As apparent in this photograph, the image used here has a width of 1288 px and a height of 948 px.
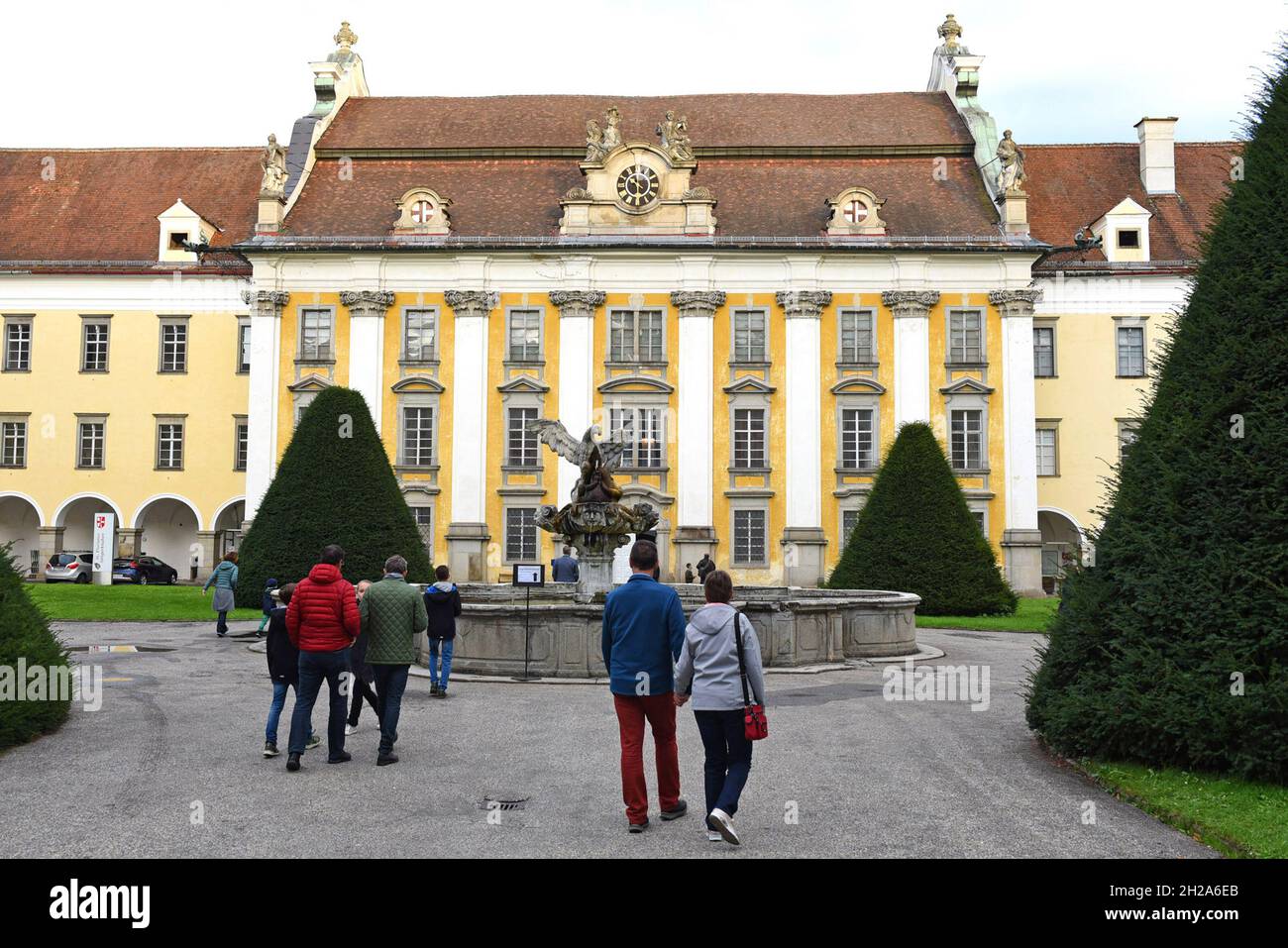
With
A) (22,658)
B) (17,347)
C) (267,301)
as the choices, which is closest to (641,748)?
(22,658)

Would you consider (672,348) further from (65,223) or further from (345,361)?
(65,223)

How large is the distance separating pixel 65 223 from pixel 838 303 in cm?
2966

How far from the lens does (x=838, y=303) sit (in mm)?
38562

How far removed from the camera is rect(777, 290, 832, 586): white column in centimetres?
3728

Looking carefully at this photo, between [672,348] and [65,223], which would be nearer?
[672,348]

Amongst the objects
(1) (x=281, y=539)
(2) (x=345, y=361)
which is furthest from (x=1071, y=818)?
(2) (x=345, y=361)

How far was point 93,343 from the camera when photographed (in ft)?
138

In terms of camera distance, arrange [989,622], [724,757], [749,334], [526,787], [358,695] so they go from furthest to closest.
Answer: [749,334], [989,622], [358,695], [526,787], [724,757]

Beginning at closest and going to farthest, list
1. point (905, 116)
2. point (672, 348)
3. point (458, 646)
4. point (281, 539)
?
1. point (458, 646)
2. point (281, 539)
3. point (672, 348)
4. point (905, 116)

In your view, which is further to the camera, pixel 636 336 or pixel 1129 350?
pixel 1129 350

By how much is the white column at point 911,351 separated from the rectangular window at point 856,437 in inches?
40.6

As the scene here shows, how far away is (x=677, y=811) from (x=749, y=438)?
101ft

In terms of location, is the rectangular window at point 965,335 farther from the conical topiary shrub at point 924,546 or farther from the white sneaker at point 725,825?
the white sneaker at point 725,825

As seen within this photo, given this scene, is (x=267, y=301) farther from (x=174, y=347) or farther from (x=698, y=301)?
(x=698, y=301)
